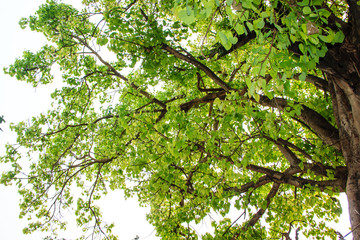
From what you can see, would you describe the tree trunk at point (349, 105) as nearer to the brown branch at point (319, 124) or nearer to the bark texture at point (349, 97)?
the bark texture at point (349, 97)

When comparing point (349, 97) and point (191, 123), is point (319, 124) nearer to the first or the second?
point (349, 97)

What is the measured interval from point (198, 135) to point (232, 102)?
2.80ft

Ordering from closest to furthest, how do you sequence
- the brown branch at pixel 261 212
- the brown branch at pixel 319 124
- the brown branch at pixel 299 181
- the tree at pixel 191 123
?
the tree at pixel 191 123
the brown branch at pixel 299 181
the brown branch at pixel 319 124
the brown branch at pixel 261 212

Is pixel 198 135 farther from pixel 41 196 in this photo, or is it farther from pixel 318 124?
pixel 41 196

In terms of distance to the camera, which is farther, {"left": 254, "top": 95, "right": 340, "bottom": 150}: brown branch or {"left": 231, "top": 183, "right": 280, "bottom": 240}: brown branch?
{"left": 231, "top": 183, "right": 280, "bottom": 240}: brown branch

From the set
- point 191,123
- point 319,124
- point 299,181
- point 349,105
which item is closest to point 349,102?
point 349,105

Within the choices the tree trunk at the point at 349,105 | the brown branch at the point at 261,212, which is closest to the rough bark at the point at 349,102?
the tree trunk at the point at 349,105

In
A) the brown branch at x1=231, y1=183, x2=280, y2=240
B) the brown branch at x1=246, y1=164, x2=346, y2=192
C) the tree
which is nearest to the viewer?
the tree

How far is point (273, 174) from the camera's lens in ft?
15.4

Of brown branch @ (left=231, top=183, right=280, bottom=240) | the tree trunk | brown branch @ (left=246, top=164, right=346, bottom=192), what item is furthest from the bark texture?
brown branch @ (left=231, top=183, right=280, bottom=240)

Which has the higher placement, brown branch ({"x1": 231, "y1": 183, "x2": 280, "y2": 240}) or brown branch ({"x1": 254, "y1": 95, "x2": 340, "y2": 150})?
brown branch ({"x1": 254, "y1": 95, "x2": 340, "y2": 150})

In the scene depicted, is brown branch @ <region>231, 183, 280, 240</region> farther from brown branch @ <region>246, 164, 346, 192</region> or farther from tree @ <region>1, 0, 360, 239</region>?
brown branch @ <region>246, 164, 346, 192</region>

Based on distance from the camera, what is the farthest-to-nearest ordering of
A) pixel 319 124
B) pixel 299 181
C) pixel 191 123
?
pixel 319 124
pixel 299 181
pixel 191 123

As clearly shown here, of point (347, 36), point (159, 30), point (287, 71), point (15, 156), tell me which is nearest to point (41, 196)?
point (15, 156)
